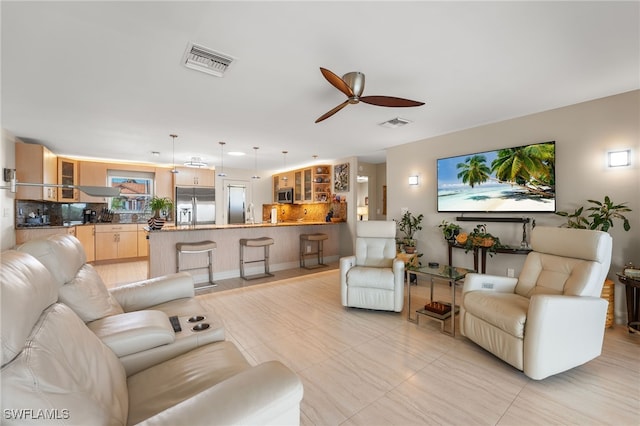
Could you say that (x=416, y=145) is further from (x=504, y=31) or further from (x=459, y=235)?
(x=504, y=31)

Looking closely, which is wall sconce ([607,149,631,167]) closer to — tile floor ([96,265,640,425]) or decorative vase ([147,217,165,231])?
tile floor ([96,265,640,425])

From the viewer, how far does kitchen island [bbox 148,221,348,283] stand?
436cm

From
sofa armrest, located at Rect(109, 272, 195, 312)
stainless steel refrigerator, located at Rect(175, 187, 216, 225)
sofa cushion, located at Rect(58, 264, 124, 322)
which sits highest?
stainless steel refrigerator, located at Rect(175, 187, 216, 225)

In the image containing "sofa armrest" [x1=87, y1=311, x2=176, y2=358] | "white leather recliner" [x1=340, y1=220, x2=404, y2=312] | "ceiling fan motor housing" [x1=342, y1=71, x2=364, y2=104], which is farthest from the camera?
"white leather recliner" [x1=340, y1=220, x2=404, y2=312]

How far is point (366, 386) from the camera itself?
6.34 ft

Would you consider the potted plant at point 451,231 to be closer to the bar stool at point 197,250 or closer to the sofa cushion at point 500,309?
the sofa cushion at point 500,309

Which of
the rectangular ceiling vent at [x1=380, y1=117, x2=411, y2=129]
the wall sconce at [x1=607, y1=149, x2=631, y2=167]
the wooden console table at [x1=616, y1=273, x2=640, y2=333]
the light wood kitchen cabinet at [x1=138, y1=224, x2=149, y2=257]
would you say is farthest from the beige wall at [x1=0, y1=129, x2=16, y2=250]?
the wall sconce at [x1=607, y1=149, x2=631, y2=167]

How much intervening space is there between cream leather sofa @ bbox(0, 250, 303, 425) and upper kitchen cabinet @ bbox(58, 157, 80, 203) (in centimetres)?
605

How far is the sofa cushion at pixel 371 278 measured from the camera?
3.15 meters

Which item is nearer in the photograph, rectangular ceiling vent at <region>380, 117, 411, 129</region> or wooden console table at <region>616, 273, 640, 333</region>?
wooden console table at <region>616, 273, 640, 333</region>

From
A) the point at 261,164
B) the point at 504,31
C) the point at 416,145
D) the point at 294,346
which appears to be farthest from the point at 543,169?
the point at 261,164

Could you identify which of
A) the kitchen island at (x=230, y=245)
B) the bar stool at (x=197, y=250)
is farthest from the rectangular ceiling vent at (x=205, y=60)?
the kitchen island at (x=230, y=245)

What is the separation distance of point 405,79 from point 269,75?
1277 millimetres

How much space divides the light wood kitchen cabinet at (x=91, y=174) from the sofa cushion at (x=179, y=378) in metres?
6.46
